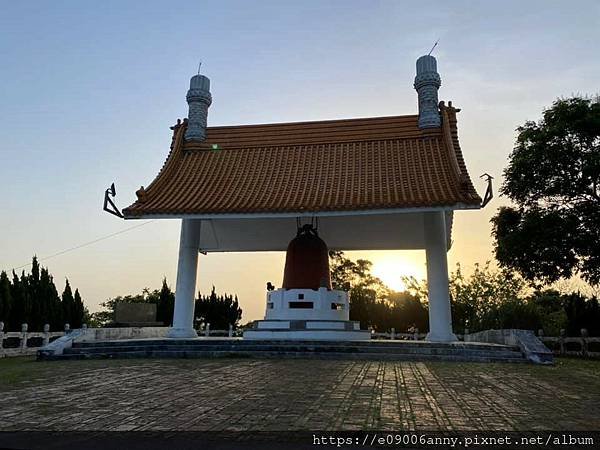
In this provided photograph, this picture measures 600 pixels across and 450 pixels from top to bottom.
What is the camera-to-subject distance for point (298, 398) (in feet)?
18.2

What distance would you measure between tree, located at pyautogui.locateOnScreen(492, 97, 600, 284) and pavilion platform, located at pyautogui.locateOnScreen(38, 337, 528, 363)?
301 inches

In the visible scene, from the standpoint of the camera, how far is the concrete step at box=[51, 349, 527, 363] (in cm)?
1037

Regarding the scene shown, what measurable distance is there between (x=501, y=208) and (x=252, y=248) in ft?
34.2

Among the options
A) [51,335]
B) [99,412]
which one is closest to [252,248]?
[51,335]

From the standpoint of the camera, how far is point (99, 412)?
4.82m

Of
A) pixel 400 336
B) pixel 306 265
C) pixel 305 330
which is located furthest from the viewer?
pixel 400 336

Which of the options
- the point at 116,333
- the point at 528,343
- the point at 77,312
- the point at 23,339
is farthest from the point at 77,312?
the point at 528,343

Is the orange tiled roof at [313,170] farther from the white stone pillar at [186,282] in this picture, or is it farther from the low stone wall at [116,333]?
the low stone wall at [116,333]

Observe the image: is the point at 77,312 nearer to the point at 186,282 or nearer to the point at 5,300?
the point at 5,300

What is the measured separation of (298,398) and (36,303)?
16.9m

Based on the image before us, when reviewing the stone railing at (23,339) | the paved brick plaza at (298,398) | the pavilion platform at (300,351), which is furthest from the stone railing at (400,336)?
the paved brick plaza at (298,398)

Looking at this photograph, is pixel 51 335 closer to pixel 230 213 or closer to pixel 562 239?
pixel 230 213

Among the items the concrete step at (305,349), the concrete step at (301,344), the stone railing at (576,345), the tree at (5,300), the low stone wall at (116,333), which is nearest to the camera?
the concrete step at (305,349)

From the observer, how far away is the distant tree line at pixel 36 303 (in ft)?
58.1
